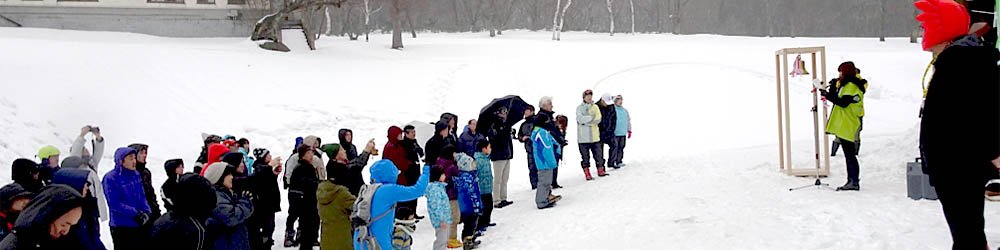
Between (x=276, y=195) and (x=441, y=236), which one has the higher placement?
(x=276, y=195)

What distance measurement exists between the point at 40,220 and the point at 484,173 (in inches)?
257

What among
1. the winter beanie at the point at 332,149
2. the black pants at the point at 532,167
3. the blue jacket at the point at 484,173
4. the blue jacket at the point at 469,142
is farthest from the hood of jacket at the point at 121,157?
the black pants at the point at 532,167

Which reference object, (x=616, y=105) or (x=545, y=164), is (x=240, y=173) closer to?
(x=545, y=164)

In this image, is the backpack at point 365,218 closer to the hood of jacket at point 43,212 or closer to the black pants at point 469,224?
the black pants at point 469,224

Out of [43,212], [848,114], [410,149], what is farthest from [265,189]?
[848,114]

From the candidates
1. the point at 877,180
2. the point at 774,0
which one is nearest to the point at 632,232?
the point at 877,180

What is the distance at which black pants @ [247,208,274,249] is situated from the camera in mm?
8977

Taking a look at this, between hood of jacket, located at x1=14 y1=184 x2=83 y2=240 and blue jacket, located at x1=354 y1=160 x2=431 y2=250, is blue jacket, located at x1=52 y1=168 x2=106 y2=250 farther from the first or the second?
blue jacket, located at x1=354 y1=160 x2=431 y2=250

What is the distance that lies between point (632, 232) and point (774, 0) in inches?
2939

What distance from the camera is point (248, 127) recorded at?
758 inches

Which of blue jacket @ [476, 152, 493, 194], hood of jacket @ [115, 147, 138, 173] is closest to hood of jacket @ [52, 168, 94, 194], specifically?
hood of jacket @ [115, 147, 138, 173]

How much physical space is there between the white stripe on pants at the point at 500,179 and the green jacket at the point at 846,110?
4.56 m

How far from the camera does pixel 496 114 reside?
12.2m

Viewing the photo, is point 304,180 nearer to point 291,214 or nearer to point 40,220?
point 291,214
